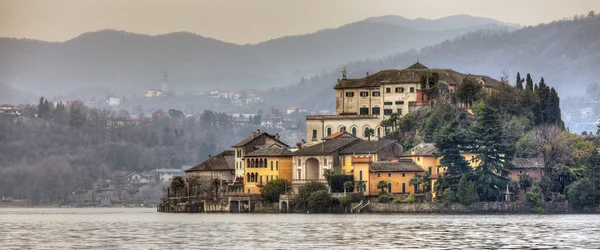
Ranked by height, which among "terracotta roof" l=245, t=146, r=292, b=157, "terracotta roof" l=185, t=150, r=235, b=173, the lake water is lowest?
the lake water

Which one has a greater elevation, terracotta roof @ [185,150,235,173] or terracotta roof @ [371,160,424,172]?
terracotta roof @ [185,150,235,173]

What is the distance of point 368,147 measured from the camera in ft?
464

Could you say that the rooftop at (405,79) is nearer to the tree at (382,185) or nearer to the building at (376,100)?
the building at (376,100)

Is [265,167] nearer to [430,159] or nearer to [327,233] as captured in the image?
[430,159]

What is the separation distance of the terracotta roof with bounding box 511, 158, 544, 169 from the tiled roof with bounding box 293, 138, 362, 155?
1803cm

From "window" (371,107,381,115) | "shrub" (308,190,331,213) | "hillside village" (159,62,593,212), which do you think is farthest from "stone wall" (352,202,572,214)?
"window" (371,107,381,115)

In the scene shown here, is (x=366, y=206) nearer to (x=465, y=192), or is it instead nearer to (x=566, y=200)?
(x=465, y=192)

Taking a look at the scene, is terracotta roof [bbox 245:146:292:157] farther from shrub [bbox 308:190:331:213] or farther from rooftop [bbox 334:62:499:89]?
rooftop [bbox 334:62:499:89]

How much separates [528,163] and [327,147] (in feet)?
69.4

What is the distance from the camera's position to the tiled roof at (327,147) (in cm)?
14350

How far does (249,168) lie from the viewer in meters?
150

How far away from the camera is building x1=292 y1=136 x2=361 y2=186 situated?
468ft

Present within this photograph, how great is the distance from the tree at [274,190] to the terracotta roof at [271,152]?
439 cm

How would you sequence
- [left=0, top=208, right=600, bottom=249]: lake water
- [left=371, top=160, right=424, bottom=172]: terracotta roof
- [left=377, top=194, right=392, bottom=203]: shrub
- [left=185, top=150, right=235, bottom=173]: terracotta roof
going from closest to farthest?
[left=0, top=208, right=600, bottom=249]: lake water → [left=377, top=194, right=392, bottom=203]: shrub → [left=371, top=160, right=424, bottom=172]: terracotta roof → [left=185, top=150, right=235, bottom=173]: terracotta roof
